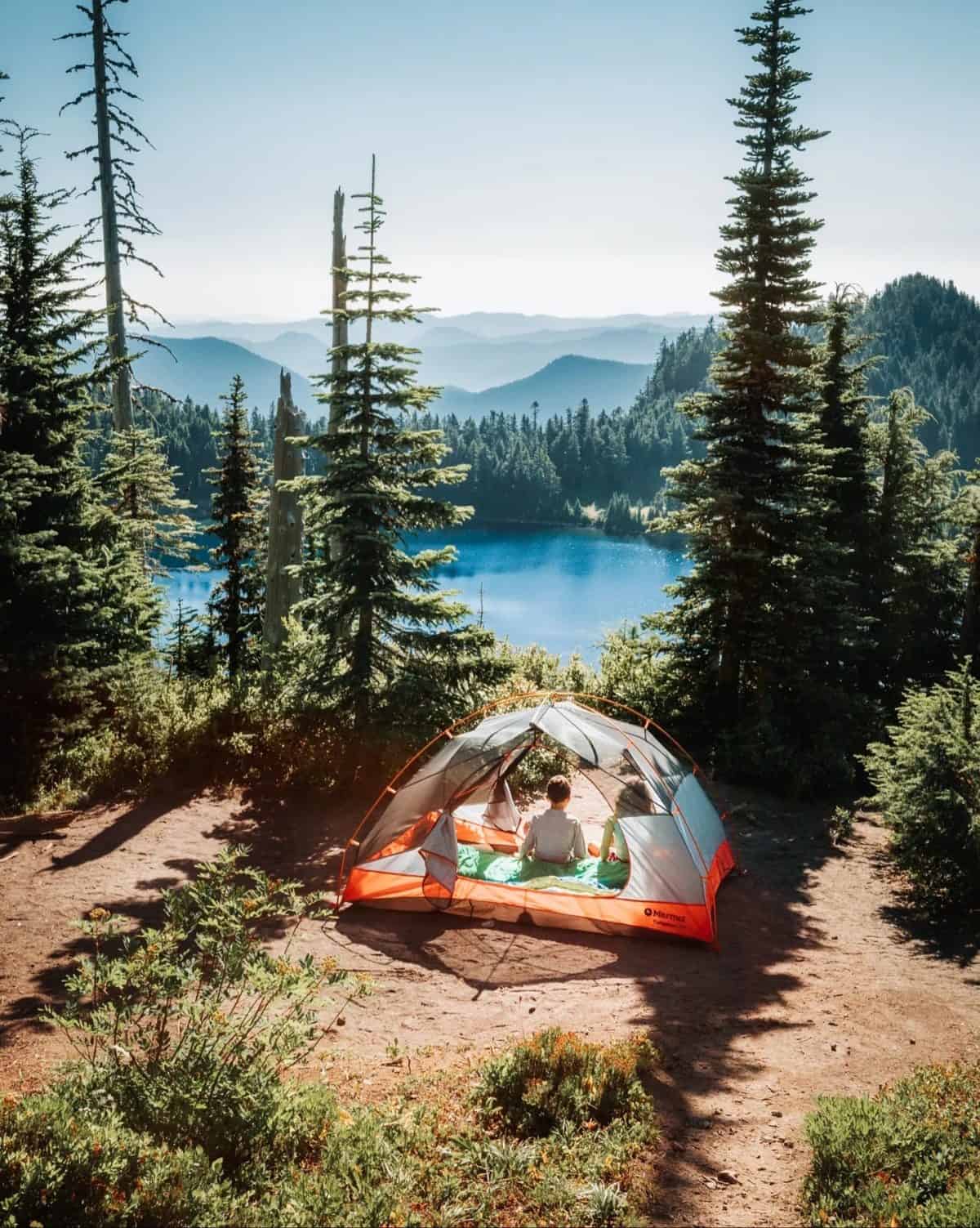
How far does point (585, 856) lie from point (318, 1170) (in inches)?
205

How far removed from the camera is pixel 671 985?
7188 millimetres

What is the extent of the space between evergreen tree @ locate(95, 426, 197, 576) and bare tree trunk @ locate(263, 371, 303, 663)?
2.17 meters

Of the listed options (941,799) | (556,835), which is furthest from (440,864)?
(941,799)

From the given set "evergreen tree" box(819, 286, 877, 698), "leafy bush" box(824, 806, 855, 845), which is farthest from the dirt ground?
"evergreen tree" box(819, 286, 877, 698)

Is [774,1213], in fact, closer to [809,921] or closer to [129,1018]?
[129,1018]

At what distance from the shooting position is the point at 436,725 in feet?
38.2

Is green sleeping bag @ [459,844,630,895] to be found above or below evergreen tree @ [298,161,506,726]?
below

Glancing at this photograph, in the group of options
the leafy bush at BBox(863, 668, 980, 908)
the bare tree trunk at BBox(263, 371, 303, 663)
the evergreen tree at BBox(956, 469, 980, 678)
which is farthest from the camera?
the evergreen tree at BBox(956, 469, 980, 678)

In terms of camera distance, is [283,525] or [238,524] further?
[238,524]

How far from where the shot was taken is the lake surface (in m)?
58.2

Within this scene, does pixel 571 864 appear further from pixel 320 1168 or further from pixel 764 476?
pixel 764 476

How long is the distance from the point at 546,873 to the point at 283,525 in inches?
353

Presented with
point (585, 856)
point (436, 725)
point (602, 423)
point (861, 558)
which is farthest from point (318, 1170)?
point (602, 423)

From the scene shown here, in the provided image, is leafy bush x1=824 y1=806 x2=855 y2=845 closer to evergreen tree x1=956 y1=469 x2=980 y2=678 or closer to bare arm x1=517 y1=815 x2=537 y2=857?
bare arm x1=517 y1=815 x2=537 y2=857
